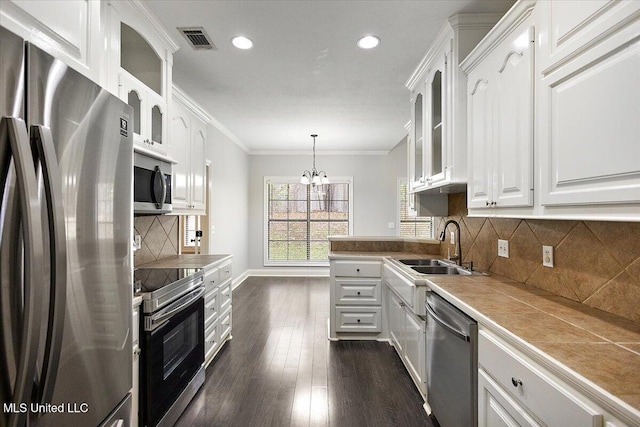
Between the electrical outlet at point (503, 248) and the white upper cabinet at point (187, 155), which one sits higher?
the white upper cabinet at point (187, 155)

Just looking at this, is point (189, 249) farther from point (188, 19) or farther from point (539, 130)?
point (539, 130)

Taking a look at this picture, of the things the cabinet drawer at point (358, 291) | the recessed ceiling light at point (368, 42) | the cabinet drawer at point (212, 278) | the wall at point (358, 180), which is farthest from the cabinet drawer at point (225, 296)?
the wall at point (358, 180)

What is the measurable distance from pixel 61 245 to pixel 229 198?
4722mm

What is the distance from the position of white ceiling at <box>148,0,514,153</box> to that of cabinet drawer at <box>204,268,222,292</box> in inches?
70.0

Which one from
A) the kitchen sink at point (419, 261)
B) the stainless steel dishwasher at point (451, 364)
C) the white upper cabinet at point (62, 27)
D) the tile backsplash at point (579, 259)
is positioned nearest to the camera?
the white upper cabinet at point (62, 27)

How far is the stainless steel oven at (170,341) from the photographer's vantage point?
68.2 inches

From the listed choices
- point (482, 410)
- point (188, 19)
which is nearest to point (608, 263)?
point (482, 410)

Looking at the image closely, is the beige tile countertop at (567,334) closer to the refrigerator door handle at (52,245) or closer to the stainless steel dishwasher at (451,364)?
the stainless steel dishwasher at (451,364)

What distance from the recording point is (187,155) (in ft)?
10.3

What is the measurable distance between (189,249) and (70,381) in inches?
159

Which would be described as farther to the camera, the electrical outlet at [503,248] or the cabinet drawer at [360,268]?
the cabinet drawer at [360,268]

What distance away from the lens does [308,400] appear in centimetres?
226

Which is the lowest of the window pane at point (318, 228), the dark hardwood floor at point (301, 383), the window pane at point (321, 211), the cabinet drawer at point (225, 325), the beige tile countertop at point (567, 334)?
the dark hardwood floor at point (301, 383)

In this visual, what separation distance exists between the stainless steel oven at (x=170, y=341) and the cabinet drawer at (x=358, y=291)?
54.1 inches
